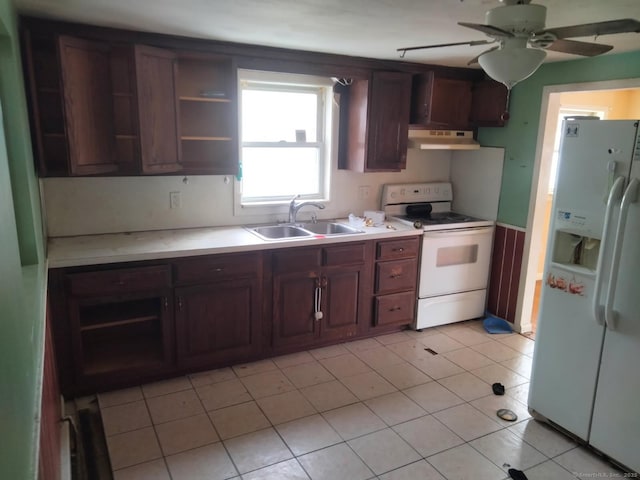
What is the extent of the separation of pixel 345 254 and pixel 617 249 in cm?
176

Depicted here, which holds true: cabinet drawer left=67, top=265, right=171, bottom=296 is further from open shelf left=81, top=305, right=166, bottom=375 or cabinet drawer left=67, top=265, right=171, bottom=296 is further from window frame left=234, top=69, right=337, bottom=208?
window frame left=234, top=69, right=337, bottom=208

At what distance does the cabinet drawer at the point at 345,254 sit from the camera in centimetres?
342

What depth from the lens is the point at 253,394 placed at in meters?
2.93

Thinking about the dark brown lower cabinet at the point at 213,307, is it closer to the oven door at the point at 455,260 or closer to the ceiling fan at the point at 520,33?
the oven door at the point at 455,260

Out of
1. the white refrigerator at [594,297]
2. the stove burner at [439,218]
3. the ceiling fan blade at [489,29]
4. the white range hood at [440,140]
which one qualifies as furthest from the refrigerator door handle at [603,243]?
the white range hood at [440,140]

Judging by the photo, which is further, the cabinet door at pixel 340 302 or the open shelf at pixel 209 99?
the cabinet door at pixel 340 302

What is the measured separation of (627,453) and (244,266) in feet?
7.58

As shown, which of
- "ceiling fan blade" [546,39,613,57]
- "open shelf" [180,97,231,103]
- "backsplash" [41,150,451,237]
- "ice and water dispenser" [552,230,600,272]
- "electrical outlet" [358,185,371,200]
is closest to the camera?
"ceiling fan blade" [546,39,613,57]

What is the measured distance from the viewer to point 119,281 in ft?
9.05

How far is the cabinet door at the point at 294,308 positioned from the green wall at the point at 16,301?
1.54 metres

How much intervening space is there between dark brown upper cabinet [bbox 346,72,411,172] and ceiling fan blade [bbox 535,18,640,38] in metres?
2.01

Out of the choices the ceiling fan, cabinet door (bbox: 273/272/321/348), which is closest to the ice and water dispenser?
the ceiling fan

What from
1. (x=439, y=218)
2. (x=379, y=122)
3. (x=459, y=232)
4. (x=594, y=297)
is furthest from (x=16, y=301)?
(x=439, y=218)

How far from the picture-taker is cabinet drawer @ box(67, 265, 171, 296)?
2666 mm
